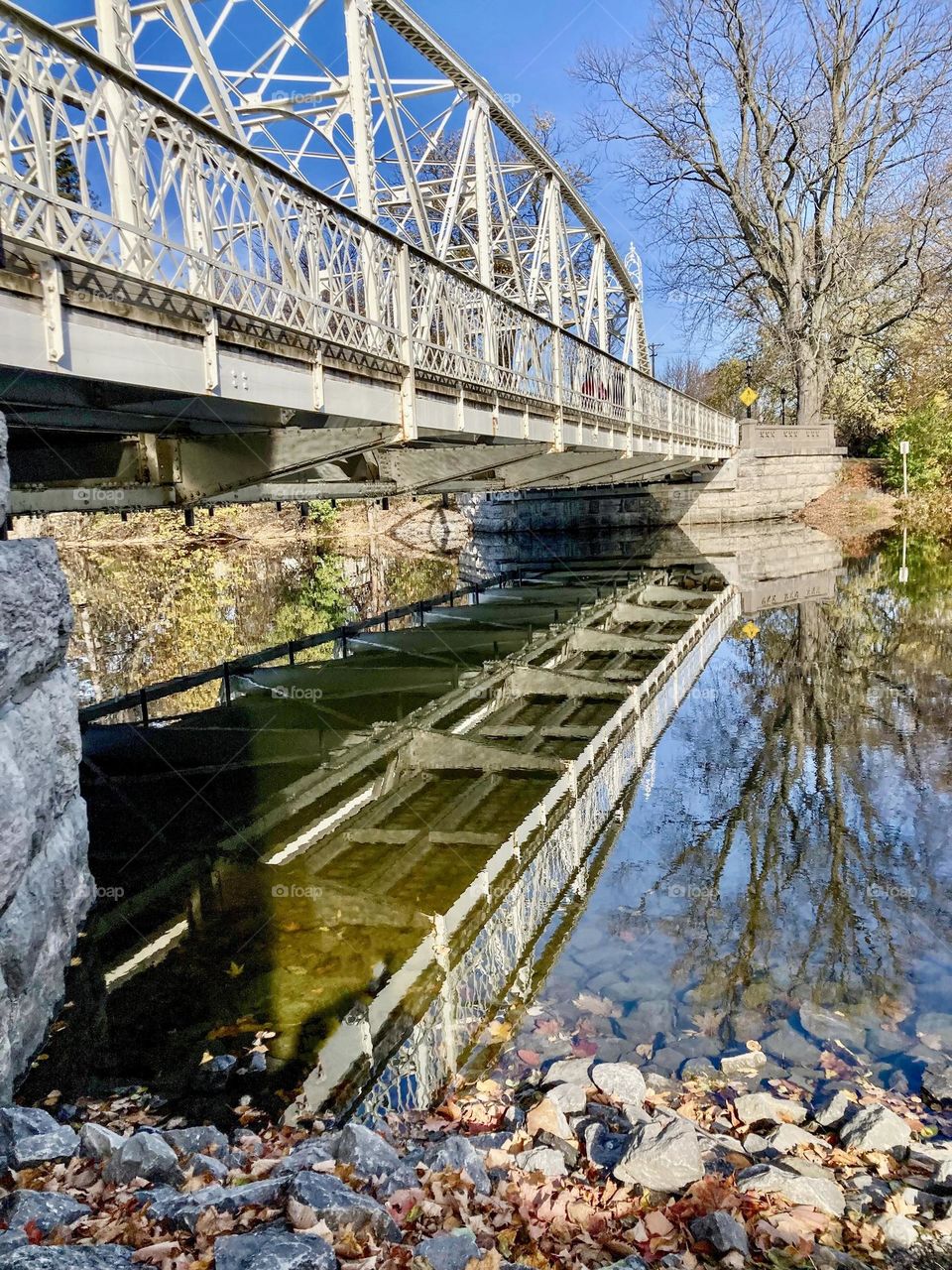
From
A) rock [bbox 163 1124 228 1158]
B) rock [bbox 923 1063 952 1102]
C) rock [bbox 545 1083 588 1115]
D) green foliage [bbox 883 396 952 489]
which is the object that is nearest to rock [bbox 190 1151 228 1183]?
rock [bbox 163 1124 228 1158]

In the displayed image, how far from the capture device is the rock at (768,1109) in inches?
127

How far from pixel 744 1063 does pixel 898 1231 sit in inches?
41.1

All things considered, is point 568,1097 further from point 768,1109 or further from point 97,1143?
point 97,1143

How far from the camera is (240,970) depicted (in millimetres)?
4441

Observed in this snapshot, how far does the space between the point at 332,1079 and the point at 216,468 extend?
6.45m

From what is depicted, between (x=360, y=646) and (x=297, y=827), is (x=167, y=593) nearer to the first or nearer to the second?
(x=360, y=646)

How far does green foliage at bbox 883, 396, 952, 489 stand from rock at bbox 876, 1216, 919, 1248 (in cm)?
3469

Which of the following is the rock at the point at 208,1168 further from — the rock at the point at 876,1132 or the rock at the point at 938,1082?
the rock at the point at 938,1082

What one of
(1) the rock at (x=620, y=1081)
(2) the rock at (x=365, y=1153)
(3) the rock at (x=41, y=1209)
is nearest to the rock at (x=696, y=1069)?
(1) the rock at (x=620, y=1081)

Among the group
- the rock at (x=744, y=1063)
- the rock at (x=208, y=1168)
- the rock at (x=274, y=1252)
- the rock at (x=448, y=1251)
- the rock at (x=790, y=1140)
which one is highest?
the rock at (x=274, y=1252)

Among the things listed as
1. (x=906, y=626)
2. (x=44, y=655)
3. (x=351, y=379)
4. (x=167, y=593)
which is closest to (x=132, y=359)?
(x=44, y=655)

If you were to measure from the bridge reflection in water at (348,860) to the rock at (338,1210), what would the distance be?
2.88 ft

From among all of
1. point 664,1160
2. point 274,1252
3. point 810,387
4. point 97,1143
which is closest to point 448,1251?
point 274,1252

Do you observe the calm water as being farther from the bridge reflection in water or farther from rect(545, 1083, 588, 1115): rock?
rect(545, 1083, 588, 1115): rock
